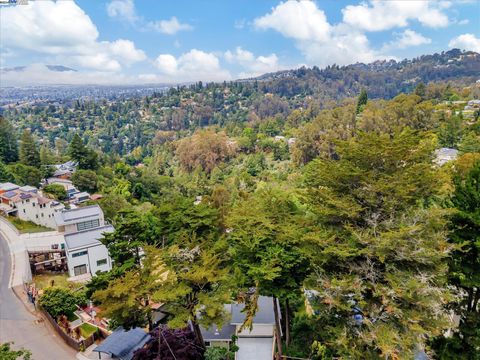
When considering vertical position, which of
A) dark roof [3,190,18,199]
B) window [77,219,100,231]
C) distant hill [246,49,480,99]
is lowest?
window [77,219,100,231]

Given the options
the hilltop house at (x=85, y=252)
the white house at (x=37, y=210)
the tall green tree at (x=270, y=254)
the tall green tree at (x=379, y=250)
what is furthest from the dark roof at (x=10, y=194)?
the tall green tree at (x=379, y=250)

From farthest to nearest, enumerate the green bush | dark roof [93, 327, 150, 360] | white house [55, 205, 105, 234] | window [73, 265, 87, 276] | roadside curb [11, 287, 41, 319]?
1. white house [55, 205, 105, 234]
2. window [73, 265, 87, 276]
3. roadside curb [11, 287, 41, 319]
4. the green bush
5. dark roof [93, 327, 150, 360]

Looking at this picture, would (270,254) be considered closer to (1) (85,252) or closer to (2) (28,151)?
(1) (85,252)

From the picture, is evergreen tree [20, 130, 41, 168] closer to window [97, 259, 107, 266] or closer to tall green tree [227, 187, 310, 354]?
window [97, 259, 107, 266]

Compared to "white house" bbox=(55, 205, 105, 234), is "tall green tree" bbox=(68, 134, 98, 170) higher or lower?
higher

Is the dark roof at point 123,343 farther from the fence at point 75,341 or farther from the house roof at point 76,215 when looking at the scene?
the house roof at point 76,215

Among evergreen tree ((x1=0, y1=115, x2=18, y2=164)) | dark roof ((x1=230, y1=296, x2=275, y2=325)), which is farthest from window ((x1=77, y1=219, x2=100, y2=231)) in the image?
evergreen tree ((x1=0, y1=115, x2=18, y2=164))

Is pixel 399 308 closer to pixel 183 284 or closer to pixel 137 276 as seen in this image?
pixel 183 284
